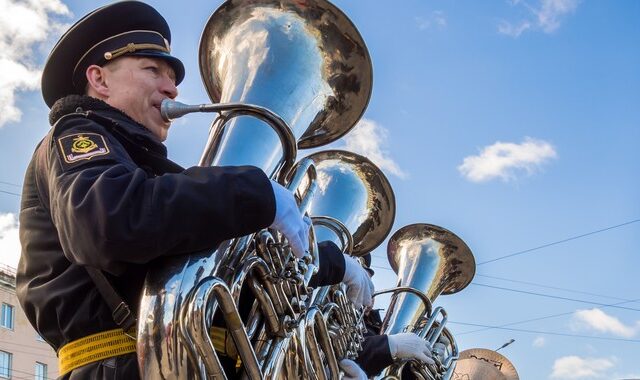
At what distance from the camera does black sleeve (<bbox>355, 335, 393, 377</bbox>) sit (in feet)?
15.2

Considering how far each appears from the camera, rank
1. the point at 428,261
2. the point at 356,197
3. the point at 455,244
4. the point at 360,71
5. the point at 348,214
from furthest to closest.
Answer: the point at 455,244 < the point at 428,261 < the point at 356,197 < the point at 348,214 < the point at 360,71

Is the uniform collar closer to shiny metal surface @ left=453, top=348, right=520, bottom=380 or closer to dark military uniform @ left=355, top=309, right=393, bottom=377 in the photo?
dark military uniform @ left=355, top=309, right=393, bottom=377

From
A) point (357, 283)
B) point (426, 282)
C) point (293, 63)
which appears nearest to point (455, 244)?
point (426, 282)

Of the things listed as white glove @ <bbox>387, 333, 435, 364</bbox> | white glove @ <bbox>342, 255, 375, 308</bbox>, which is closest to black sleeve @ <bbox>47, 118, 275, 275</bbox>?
white glove @ <bbox>342, 255, 375, 308</bbox>

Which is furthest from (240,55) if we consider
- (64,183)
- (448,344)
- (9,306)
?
(9,306)

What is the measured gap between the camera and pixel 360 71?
3.77 metres

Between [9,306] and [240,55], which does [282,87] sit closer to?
[240,55]

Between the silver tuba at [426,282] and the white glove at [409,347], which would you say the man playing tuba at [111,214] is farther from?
the silver tuba at [426,282]

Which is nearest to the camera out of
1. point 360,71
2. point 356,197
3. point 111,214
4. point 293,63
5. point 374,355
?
point 111,214

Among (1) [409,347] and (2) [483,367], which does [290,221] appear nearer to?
(1) [409,347]

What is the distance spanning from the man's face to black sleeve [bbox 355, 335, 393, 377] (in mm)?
2334

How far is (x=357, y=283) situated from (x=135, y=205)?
2190mm

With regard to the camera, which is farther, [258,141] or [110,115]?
[258,141]

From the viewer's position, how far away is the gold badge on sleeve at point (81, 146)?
214 cm
